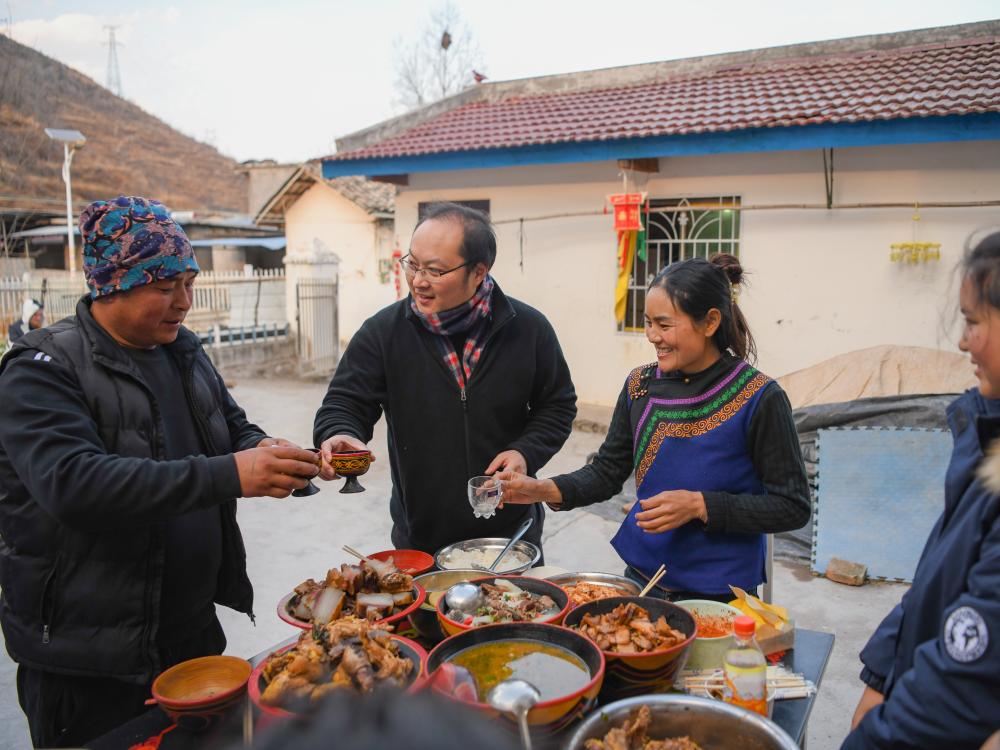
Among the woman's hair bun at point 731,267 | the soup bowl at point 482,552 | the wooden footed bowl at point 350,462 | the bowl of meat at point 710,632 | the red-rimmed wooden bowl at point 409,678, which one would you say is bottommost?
the bowl of meat at point 710,632

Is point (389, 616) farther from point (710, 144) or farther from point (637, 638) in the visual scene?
point (710, 144)

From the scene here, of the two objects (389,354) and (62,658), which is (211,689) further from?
(389,354)

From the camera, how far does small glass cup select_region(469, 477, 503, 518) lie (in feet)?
6.77

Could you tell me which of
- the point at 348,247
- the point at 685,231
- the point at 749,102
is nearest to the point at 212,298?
the point at 348,247

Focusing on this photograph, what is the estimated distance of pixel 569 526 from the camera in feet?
18.6

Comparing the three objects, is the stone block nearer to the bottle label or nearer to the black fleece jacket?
the black fleece jacket

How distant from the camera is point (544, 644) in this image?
1.55m

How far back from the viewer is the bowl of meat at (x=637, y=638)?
152 centimetres

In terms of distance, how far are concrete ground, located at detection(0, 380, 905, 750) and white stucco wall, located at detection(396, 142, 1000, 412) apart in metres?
2.49

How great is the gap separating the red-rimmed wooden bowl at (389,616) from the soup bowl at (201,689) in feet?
0.45

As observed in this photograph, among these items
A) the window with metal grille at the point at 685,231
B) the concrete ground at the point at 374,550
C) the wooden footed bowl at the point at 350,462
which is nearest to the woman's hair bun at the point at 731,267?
the wooden footed bowl at the point at 350,462

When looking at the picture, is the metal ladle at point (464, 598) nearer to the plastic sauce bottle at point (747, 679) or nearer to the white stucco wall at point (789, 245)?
the plastic sauce bottle at point (747, 679)

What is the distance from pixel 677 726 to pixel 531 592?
1.85 feet

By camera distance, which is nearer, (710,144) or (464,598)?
(464,598)
